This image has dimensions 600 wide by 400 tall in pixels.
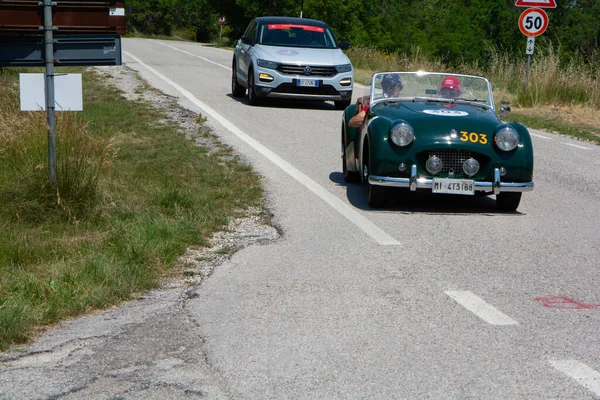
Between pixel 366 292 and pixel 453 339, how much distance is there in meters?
1.09

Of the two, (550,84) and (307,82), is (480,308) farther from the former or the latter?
(550,84)

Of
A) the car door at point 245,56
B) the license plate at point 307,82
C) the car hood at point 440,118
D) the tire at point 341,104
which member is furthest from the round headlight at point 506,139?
the car door at point 245,56

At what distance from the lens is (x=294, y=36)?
773 inches

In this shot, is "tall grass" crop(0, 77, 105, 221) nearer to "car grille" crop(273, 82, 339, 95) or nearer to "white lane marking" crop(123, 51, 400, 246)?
"white lane marking" crop(123, 51, 400, 246)

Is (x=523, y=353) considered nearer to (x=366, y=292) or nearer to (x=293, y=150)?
(x=366, y=292)

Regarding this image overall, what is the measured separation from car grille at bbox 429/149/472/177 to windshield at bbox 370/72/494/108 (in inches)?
54.6

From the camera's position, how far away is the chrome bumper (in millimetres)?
8617

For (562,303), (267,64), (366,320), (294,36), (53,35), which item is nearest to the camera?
(366,320)

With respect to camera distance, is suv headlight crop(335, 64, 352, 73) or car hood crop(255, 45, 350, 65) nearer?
car hood crop(255, 45, 350, 65)

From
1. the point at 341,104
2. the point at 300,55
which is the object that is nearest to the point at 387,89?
the point at 300,55

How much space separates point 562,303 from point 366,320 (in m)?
1.30

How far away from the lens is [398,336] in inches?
201

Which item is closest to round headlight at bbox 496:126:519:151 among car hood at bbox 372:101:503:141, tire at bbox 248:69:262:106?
car hood at bbox 372:101:503:141

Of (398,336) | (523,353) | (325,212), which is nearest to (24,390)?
(398,336)
